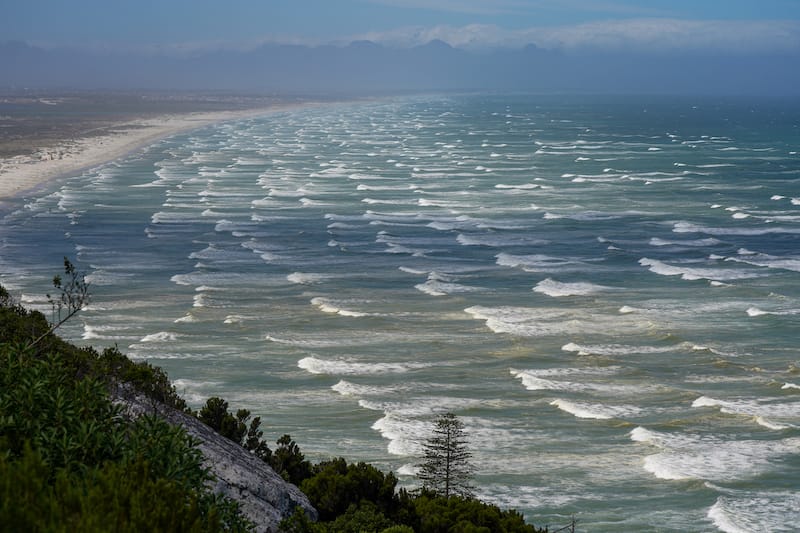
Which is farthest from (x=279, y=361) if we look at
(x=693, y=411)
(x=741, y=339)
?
(x=741, y=339)

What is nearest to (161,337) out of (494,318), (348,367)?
(348,367)

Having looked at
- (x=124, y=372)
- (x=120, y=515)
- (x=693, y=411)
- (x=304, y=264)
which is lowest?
(x=120, y=515)

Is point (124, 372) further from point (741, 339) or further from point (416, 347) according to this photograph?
point (741, 339)

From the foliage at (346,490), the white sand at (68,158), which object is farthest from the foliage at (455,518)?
the white sand at (68,158)

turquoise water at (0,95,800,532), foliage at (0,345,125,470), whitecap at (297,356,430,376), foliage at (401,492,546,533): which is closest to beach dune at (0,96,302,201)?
turquoise water at (0,95,800,532)

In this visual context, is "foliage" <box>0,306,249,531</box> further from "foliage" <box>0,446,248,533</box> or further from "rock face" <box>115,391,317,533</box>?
"rock face" <box>115,391,317,533</box>

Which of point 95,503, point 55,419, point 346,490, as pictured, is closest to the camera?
point 95,503

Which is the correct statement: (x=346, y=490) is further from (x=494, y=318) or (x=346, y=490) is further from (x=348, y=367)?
(x=494, y=318)
